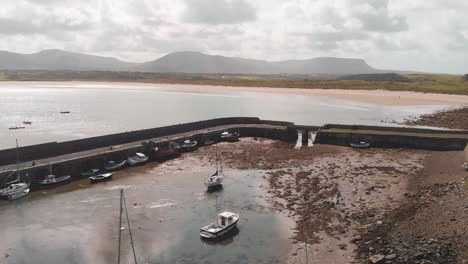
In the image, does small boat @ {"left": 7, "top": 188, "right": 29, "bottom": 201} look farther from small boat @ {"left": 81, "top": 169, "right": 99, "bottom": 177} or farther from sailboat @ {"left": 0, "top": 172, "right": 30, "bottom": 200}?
small boat @ {"left": 81, "top": 169, "right": 99, "bottom": 177}

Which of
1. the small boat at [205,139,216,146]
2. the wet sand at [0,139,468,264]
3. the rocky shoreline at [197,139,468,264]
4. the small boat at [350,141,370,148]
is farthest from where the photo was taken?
the small boat at [205,139,216,146]

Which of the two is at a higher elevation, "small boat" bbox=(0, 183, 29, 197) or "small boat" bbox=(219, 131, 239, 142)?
"small boat" bbox=(219, 131, 239, 142)

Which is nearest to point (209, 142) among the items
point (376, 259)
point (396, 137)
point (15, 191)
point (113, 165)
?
point (113, 165)

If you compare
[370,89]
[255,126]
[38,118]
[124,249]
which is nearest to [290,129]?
[255,126]

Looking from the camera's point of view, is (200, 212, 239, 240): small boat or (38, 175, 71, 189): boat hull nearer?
(200, 212, 239, 240): small boat

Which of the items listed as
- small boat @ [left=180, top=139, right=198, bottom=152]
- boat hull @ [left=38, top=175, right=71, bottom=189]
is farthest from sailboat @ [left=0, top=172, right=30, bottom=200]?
small boat @ [left=180, top=139, right=198, bottom=152]

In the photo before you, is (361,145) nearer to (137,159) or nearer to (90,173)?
(137,159)

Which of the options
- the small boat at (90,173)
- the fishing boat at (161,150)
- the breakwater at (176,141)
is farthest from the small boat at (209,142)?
the small boat at (90,173)

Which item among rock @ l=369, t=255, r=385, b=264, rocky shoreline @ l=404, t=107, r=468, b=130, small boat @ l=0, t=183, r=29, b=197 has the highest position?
rocky shoreline @ l=404, t=107, r=468, b=130
